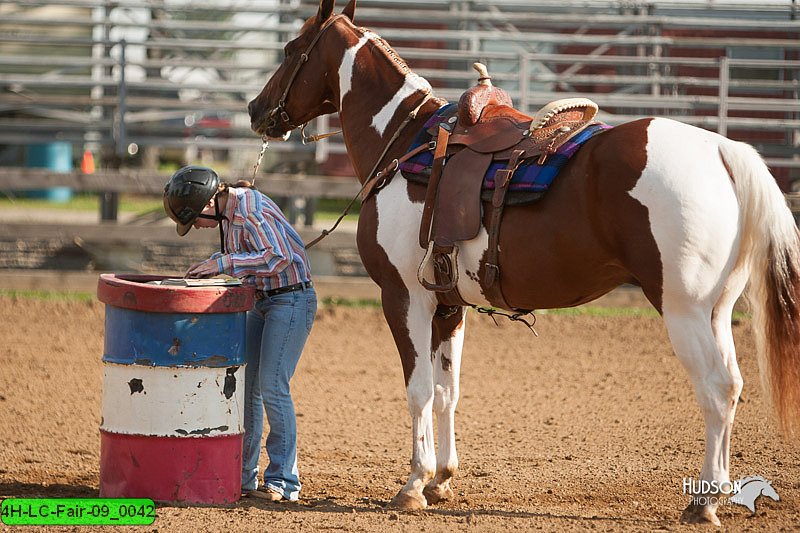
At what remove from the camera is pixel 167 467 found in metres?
4.41

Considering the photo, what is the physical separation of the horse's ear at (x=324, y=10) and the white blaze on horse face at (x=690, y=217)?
2027 millimetres

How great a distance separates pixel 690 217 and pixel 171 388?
236 cm

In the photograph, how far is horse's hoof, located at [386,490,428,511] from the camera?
14.8 feet

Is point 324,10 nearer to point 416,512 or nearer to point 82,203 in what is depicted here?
point 416,512

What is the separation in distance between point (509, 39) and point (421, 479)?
9080mm

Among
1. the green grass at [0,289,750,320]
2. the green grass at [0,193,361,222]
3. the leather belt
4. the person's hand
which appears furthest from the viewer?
the green grass at [0,193,361,222]

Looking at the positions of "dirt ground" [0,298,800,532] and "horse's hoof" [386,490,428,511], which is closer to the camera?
"dirt ground" [0,298,800,532]

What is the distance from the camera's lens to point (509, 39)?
1260cm

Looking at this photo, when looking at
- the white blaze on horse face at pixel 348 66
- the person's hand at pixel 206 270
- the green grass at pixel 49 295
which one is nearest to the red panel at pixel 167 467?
the person's hand at pixel 206 270

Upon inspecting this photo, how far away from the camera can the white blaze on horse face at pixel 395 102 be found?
496 cm

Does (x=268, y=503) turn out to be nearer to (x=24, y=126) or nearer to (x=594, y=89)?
(x=24, y=126)

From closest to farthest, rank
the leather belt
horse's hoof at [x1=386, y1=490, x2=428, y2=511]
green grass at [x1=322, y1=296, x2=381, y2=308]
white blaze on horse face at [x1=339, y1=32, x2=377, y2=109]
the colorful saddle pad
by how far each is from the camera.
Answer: the colorful saddle pad, horse's hoof at [x1=386, y1=490, x2=428, y2=511], the leather belt, white blaze on horse face at [x1=339, y1=32, x2=377, y2=109], green grass at [x1=322, y1=296, x2=381, y2=308]

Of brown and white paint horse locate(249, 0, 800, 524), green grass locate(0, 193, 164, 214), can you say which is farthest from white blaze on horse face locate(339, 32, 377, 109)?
green grass locate(0, 193, 164, 214)

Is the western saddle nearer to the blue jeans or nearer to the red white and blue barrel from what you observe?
the blue jeans
